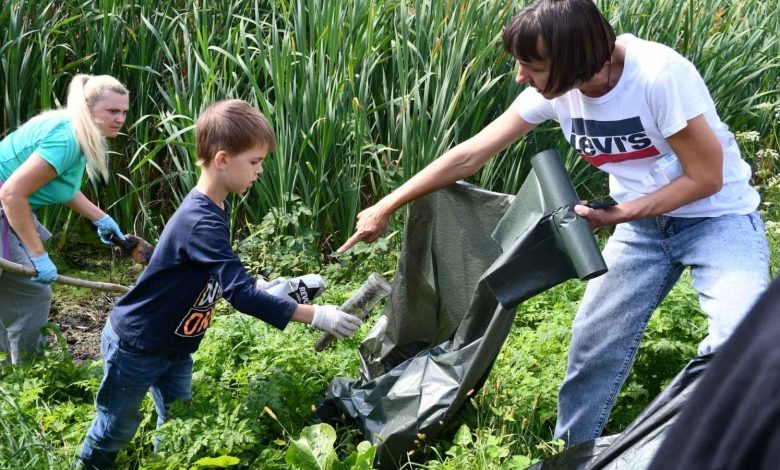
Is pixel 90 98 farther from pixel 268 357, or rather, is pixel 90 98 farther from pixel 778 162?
pixel 778 162

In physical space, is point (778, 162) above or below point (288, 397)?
above

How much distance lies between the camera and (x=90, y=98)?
3432 millimetres

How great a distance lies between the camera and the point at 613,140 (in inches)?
98.3

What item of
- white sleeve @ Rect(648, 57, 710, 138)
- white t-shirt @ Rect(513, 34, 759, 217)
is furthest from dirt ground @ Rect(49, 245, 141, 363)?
white sleeve @ Rect(648, 57, 710, 138)

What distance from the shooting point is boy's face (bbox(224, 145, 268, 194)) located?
2730 mm

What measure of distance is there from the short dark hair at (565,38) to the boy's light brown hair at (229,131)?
82 cm

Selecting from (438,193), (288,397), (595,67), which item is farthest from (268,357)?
(595,67)

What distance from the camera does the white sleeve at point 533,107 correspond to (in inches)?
108

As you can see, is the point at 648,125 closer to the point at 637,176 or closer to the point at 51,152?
the point at 637,176

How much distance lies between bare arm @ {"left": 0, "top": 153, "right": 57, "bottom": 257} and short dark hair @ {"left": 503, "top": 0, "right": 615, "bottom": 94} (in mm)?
1814

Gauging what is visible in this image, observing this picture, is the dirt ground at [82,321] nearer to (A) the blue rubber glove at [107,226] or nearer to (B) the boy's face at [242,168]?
(A) the blue rubber glove at [107,226]

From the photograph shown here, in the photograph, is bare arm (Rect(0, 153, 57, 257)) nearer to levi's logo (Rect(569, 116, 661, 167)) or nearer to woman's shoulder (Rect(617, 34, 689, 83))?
levi's logo (Rect(569, 116, 661, 167))

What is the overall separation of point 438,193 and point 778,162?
3.74m

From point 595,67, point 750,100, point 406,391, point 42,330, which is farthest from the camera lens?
point 750,100
